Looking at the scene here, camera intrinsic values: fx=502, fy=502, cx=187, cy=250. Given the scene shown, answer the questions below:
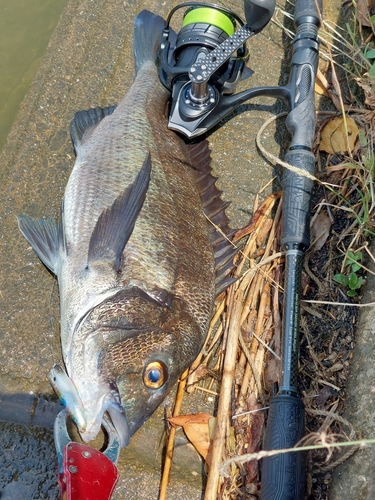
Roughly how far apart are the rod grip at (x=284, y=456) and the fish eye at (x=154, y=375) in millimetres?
592

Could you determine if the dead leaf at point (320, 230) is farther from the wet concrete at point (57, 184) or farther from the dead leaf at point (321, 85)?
the dead leaf at point (321, 85)

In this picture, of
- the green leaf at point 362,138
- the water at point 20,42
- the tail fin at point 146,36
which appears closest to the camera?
the green leaf at point 362,138

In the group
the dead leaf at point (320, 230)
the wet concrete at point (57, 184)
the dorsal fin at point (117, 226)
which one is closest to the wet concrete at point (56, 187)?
the wet concrete at point (57, 184)

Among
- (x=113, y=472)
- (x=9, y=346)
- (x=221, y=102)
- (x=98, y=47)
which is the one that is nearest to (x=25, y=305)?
(x=9, y=346)

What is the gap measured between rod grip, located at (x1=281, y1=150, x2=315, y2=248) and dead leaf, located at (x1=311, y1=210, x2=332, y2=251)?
309 millimetres

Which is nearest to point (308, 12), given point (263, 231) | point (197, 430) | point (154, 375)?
point (263, 231)

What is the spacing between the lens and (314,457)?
8.65 ft

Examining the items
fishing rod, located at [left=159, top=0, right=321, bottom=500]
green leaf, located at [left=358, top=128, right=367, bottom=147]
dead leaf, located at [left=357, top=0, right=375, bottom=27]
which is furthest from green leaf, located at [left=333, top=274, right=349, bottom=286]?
dead leaf, located at [left=357, top=0, right=375, bottom=27]

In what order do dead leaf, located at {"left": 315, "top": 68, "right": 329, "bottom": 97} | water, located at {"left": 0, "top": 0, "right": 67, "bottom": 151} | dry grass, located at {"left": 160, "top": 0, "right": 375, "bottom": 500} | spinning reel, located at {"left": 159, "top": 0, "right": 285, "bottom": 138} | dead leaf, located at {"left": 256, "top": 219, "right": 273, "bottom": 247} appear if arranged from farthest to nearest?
water, located at {"left": 0, "top": 0, "right": 67, "bottom": 151}
dead leaf, located at {"left": 315, "top": 68, "right": 329, "bottom": 97}
dead leaf, located at {"left": 256, "top": 219, "right": 273, "bottom": 247}
spinning reel, located at {"left": 159, "top": 0, "right": 285, "bottom": 138}
dry grass, located at {"left": 160, "top": 0, "right": 375, "bottom": 500}

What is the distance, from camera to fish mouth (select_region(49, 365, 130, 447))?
2.25 m

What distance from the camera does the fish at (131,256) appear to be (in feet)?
7.60

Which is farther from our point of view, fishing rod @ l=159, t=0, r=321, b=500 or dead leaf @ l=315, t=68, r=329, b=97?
dead leaf @ l=315, t=68, r=329, b=97

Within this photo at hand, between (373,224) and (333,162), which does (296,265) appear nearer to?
(373,224)

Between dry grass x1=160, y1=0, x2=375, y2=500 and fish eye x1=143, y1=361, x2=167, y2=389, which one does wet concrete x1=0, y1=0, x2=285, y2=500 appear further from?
fish eye x1=143, y1=361, x2=167, y2=389
